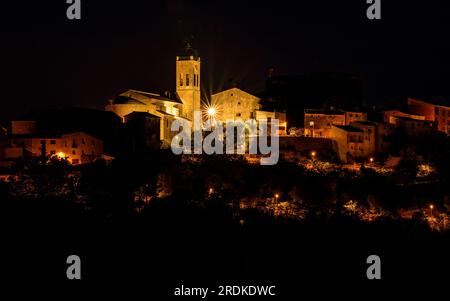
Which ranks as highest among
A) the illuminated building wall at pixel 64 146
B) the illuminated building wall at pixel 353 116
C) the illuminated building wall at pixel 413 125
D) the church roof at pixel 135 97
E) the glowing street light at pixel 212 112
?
the church roof at pixel 135 97

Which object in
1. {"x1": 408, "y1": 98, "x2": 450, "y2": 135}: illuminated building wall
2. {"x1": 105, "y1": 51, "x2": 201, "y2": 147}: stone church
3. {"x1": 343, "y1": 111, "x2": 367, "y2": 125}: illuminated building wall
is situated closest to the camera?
{"x1": 343, "y1": 111, "x2": 367, "y2": 125}: illuminated building wall

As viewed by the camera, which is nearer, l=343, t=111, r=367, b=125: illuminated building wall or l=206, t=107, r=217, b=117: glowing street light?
l=343, t=111, r=367, b=125: illuminated building wall

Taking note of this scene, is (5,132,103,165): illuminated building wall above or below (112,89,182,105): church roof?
below

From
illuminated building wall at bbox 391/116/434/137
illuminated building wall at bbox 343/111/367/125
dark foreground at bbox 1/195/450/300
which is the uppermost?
illuminated building wall at bbox 343/111/367/125

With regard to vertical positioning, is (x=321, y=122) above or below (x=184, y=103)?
below

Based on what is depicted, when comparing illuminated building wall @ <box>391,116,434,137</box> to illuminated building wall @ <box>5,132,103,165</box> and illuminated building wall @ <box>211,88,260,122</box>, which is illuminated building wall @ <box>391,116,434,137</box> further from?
illuminated building wall @ <box>5,132,103,165</box>

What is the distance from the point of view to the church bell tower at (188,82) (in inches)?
2141

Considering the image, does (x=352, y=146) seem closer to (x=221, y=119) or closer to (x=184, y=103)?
(x=221, y=119)

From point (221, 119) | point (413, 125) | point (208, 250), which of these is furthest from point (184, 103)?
point (208, 250)

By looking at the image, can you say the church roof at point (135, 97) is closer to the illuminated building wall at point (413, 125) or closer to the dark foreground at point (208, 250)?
the dark foreground at point (208, 250)

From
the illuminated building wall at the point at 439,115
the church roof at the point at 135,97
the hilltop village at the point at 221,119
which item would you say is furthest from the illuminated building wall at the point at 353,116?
the church roof at the point at 135,97

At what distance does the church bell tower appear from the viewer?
178ft

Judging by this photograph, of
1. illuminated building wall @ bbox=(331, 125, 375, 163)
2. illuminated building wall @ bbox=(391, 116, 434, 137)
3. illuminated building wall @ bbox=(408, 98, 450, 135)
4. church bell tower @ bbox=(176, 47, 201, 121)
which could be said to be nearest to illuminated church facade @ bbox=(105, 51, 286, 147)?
church bell tower @ bbox=(176, 47, 201, 121)

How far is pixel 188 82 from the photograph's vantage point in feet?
179
